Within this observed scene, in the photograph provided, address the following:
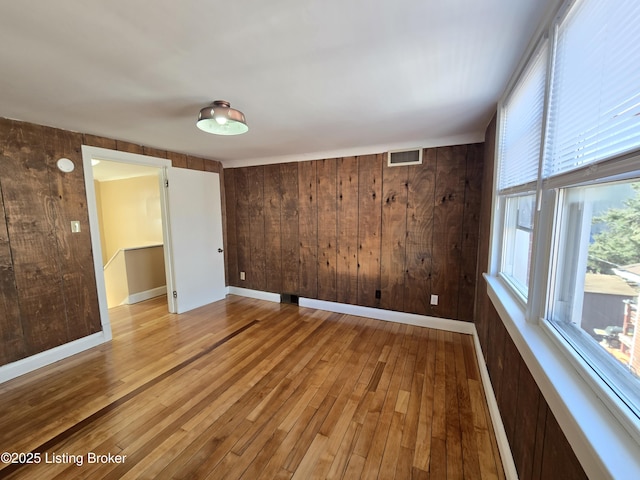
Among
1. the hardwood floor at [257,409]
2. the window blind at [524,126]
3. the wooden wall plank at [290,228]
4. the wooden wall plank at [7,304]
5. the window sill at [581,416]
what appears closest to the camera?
the window sill at [581,416]

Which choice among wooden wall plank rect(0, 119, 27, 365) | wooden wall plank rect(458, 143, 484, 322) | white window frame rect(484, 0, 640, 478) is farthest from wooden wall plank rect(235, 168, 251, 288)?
white window frame rect(484, 0, 640, 478)

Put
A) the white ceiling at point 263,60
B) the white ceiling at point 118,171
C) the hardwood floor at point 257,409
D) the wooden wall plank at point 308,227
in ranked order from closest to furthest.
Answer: the white ceiling at point 263,60 → the hardwood floor at point 257,409 → the wooden wall plank at point 308,227 → the white ceiling at point 118,171

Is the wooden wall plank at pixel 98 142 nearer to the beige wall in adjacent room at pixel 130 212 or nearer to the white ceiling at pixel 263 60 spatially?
the white ceiling at pixel 263 60

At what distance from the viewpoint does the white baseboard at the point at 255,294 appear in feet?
13.8

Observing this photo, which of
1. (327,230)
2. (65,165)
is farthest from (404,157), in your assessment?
(65,165)

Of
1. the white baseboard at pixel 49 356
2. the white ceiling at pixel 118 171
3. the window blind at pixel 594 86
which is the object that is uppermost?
the white ceiling at pixel 118 171

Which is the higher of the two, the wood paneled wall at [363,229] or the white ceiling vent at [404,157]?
the white ceiling vent at [404,157]

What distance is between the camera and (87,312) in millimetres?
2748

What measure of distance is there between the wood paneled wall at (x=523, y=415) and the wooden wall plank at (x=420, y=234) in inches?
34.0

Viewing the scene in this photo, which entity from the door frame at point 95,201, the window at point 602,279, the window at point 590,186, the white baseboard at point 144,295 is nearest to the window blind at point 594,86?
the window at point 590,186

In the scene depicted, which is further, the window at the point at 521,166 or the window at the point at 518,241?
the window at the point at 518,241

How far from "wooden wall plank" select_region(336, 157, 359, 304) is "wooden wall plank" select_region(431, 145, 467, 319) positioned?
988 mm

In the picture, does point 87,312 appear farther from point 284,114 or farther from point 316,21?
point 316,21

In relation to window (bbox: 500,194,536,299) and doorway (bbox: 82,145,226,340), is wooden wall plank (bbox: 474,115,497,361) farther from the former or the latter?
doorway (bbox: 82,145,226,340)
